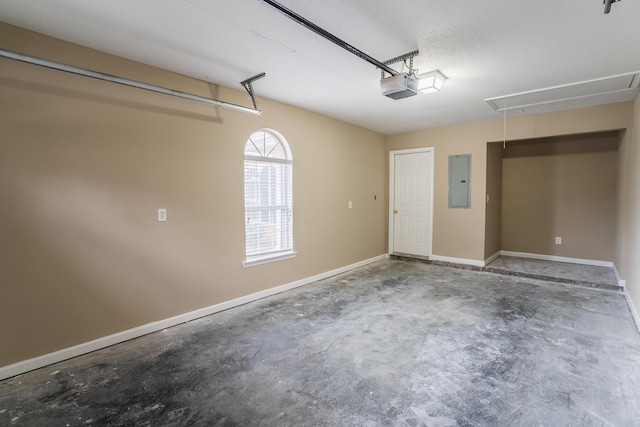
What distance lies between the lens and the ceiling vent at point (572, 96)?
331 cm

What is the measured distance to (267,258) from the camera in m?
3.95

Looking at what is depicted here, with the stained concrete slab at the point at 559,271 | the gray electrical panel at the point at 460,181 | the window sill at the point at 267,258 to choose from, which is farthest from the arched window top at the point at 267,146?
the stained concrete slab at the point at 559,271

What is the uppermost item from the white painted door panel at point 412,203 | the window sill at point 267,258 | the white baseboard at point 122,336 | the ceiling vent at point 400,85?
the ceiling vent at point 400,85

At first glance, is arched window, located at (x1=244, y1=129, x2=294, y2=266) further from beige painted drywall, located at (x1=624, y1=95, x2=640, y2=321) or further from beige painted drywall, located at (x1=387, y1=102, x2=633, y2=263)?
beige painted drywall, located at (x1=624, y1=95, x2=640, y2=321)

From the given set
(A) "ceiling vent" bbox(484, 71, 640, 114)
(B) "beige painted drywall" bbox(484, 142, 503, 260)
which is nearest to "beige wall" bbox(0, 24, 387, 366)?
(A) "ceiling vent" bbox(484, 71, 640, 114)

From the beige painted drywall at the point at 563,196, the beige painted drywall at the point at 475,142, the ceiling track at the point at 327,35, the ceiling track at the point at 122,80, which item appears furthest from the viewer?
Answer: the beige painted drywall at the point at 563,196

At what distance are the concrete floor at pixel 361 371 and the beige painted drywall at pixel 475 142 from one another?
1849 millimetres

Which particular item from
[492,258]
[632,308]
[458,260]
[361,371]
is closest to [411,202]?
[458,260]

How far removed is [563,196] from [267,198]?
535 centimetres

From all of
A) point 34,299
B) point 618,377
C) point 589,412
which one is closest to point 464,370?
point 589,412

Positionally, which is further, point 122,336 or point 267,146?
point 267,146

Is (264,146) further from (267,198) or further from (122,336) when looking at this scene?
(122,336)

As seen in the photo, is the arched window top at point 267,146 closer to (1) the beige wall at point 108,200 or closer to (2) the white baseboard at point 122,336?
(1) the beige wall at point 108,200

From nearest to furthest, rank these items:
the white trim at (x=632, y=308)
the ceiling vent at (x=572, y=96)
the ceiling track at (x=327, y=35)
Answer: the ceiling track at (x=327, y=35) → the white trim at (x=632, y=308) → the ceiling vent at (x=572, y=96)
